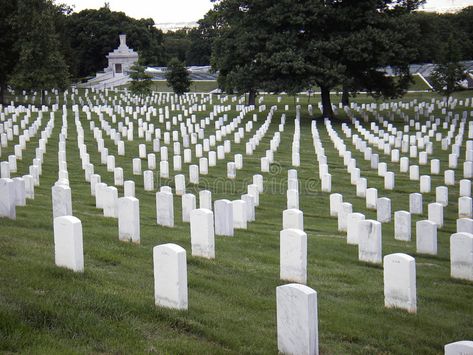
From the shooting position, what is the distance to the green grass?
618 centimetres

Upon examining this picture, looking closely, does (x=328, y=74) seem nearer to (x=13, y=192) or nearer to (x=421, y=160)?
(x=421, y=160)

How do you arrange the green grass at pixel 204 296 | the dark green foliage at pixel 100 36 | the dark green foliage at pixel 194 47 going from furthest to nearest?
the dark green foliage at pixel 194 47 < the dark green foliage at pixel 100 36 < the green grass at pixel 204 296

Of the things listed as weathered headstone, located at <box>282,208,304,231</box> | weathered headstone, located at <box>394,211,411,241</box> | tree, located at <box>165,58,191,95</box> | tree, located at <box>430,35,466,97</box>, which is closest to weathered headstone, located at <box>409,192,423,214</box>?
weathered headstone, located at <box>394,211,411,241</box>

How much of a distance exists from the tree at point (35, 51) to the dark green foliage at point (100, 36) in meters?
44.4

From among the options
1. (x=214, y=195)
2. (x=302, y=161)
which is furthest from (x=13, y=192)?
(x=302, y=161)

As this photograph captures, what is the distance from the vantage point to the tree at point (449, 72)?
50750mm

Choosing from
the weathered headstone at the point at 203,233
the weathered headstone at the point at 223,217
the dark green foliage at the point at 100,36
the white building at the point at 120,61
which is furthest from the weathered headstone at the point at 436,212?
the dark green foliage at the point at 100,36

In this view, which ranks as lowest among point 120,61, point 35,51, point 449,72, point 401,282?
point 401,282

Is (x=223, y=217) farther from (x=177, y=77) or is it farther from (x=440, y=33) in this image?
(x=440, y=33)

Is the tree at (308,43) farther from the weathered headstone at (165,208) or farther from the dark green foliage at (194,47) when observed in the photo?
the dark green foliage at (194,47)

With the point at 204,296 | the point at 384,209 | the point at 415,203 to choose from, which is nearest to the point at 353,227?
the point at 384,209

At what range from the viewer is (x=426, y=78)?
7581 centimetres

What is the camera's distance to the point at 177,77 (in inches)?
2539

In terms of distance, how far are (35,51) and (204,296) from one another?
45299 millimetres
